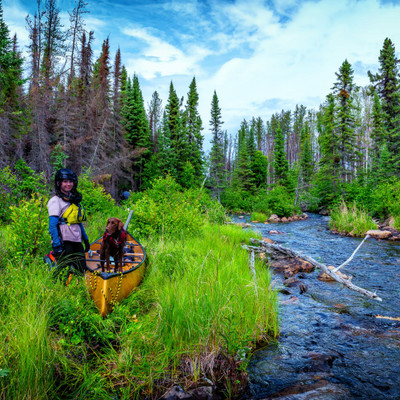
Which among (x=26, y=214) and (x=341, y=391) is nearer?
(x=341, y=391)

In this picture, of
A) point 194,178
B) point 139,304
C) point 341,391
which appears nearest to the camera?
point 341,391

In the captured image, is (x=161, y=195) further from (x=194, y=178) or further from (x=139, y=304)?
(x=194, y=178)

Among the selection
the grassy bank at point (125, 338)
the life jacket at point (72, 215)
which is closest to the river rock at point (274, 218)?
the grassy bank at point (125, 338)

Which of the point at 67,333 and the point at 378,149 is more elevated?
the point at 378,149

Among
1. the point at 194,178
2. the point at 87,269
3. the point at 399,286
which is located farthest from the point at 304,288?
the point at 194,178

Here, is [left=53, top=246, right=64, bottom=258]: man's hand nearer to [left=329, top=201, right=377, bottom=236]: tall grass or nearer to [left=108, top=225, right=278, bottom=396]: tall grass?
[left=108, top=225, right=278, bottom=396]: tall grass

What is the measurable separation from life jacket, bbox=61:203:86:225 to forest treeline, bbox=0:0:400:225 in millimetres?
9988

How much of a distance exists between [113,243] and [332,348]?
4.01 meters

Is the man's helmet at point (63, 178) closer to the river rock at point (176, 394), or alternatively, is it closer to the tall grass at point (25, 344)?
the tall grass at point (25, 344)

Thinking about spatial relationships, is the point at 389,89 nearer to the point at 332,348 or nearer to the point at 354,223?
the point at 354,223

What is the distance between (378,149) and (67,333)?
3448 centimetres

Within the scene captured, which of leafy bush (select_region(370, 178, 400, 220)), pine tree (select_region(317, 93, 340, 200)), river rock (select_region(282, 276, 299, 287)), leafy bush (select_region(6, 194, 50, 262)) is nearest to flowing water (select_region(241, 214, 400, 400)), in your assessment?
river rock (select_region(282, 276, 299, 287))

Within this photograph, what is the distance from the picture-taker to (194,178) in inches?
1401

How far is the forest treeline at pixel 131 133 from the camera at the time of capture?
1817 cm
